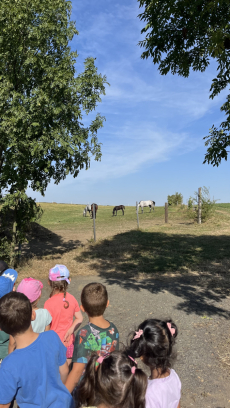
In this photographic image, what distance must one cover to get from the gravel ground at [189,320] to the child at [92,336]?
78 cm

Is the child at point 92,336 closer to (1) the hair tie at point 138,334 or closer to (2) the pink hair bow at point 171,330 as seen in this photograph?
(1) the hair tie at point 138,334

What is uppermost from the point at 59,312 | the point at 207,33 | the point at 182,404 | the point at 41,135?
the point at 207,33

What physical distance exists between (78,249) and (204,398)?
11310 mm

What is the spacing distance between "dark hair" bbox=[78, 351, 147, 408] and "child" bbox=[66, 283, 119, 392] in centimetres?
58

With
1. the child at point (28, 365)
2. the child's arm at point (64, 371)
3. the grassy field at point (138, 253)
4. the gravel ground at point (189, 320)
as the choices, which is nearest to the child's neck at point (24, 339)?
the child at point (28, 365)

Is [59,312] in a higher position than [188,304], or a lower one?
higher

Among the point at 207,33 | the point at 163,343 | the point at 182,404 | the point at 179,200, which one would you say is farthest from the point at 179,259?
the point at 179,200

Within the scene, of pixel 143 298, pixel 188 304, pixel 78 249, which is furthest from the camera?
pixel 78 249

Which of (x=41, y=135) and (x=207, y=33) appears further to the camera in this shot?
(x=41, y=135)

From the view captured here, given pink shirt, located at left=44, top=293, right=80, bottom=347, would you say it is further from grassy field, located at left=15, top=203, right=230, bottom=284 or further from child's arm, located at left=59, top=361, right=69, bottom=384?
grassy field, located at left=15, top=203, right=230, bottom=284

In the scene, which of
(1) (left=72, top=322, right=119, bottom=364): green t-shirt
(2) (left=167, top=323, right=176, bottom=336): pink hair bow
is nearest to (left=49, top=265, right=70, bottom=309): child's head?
(1) (left=72, top=322, right=119, bottom=364): green t-shirt

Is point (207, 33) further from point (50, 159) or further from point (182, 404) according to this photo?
point (182, 404)

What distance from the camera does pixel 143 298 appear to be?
7.65m

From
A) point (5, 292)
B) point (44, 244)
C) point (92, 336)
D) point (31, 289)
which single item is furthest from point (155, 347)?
point (44, 244)
